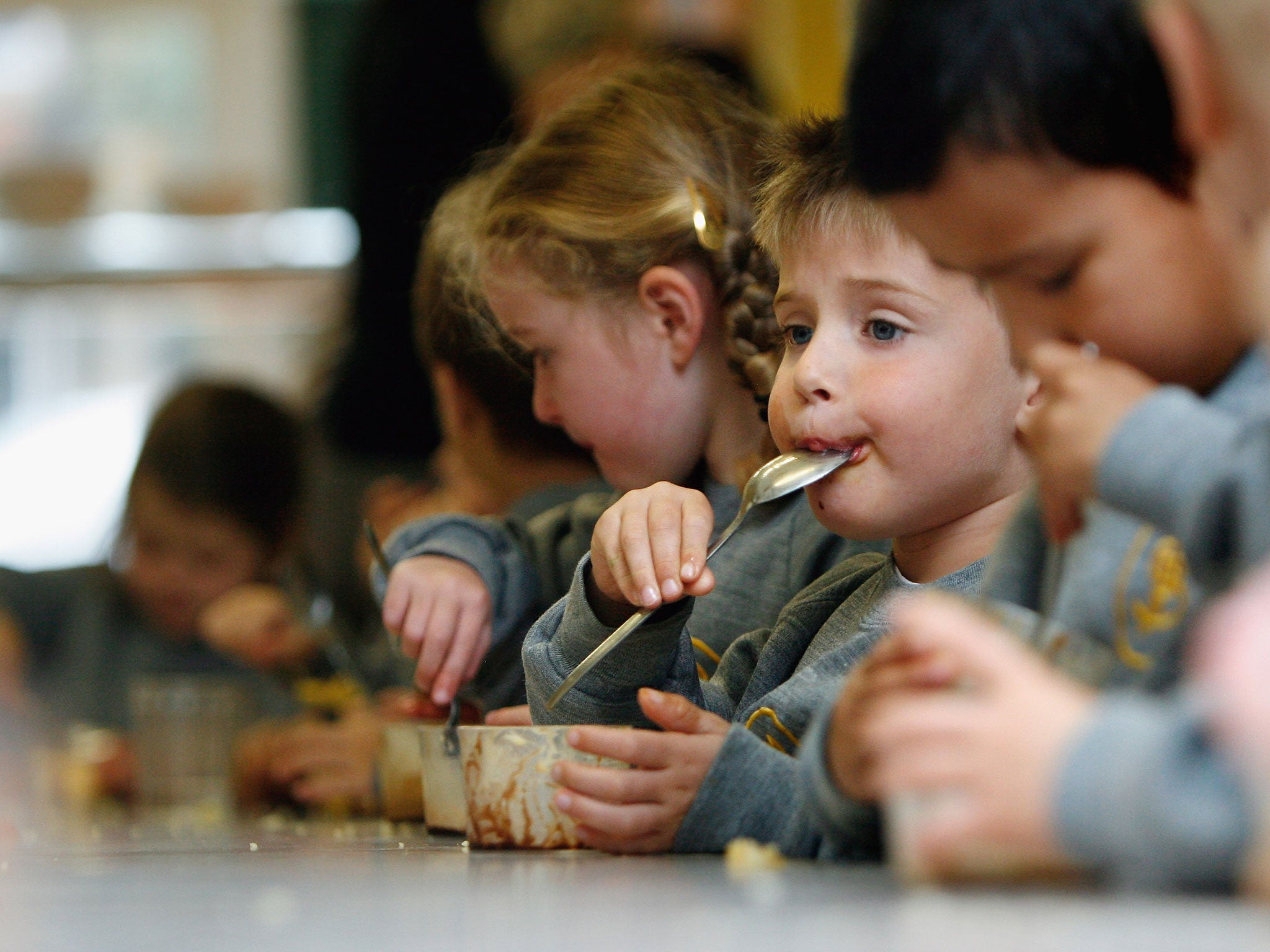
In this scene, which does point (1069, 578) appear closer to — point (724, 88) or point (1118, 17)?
point (1118, 17)

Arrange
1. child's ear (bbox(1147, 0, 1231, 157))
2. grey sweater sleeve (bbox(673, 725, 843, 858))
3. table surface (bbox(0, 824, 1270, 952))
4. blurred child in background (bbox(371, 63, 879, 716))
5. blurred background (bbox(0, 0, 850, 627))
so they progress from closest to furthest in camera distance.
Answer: table surface (bbox(0, 824, 1270, 952)) < child's ear (bbox(1147, 0, 1231, 157)) < grey sweater sleeve (bbox(673, 725, 843, 858)) < blurred child in background (bbox(371, 63, 879, 716)) < blurred background (bbox(0, 0, 850, 627))

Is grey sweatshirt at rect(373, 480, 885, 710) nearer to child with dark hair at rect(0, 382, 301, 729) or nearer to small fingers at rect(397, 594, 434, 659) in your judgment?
small fingers at rect(397, 594, 434, 659)

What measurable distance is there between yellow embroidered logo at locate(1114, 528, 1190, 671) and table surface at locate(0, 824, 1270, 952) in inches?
4.9

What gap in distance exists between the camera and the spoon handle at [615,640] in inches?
31.4

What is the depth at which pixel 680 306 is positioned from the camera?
100 centimetres

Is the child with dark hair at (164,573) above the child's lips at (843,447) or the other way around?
the other way around

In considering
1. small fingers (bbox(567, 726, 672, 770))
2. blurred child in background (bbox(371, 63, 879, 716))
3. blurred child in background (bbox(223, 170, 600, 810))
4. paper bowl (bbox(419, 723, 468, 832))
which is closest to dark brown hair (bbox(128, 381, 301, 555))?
blurred child in background (bbox(223, 170, 600, 810))

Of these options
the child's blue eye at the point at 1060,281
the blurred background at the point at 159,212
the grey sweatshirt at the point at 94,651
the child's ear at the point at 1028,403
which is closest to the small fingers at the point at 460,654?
the child's ear at the point at 1028,403

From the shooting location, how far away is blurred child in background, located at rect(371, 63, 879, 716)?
94 centimetres

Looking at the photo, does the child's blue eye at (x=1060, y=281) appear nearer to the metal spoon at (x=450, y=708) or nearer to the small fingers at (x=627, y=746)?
the small fingers at (x=627, y=746)

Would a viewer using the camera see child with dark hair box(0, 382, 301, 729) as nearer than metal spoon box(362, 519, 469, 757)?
No

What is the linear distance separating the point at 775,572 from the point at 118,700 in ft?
4.22

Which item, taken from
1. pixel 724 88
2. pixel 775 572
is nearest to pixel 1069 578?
pixel 775 572

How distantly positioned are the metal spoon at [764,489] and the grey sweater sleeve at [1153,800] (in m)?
0.37
